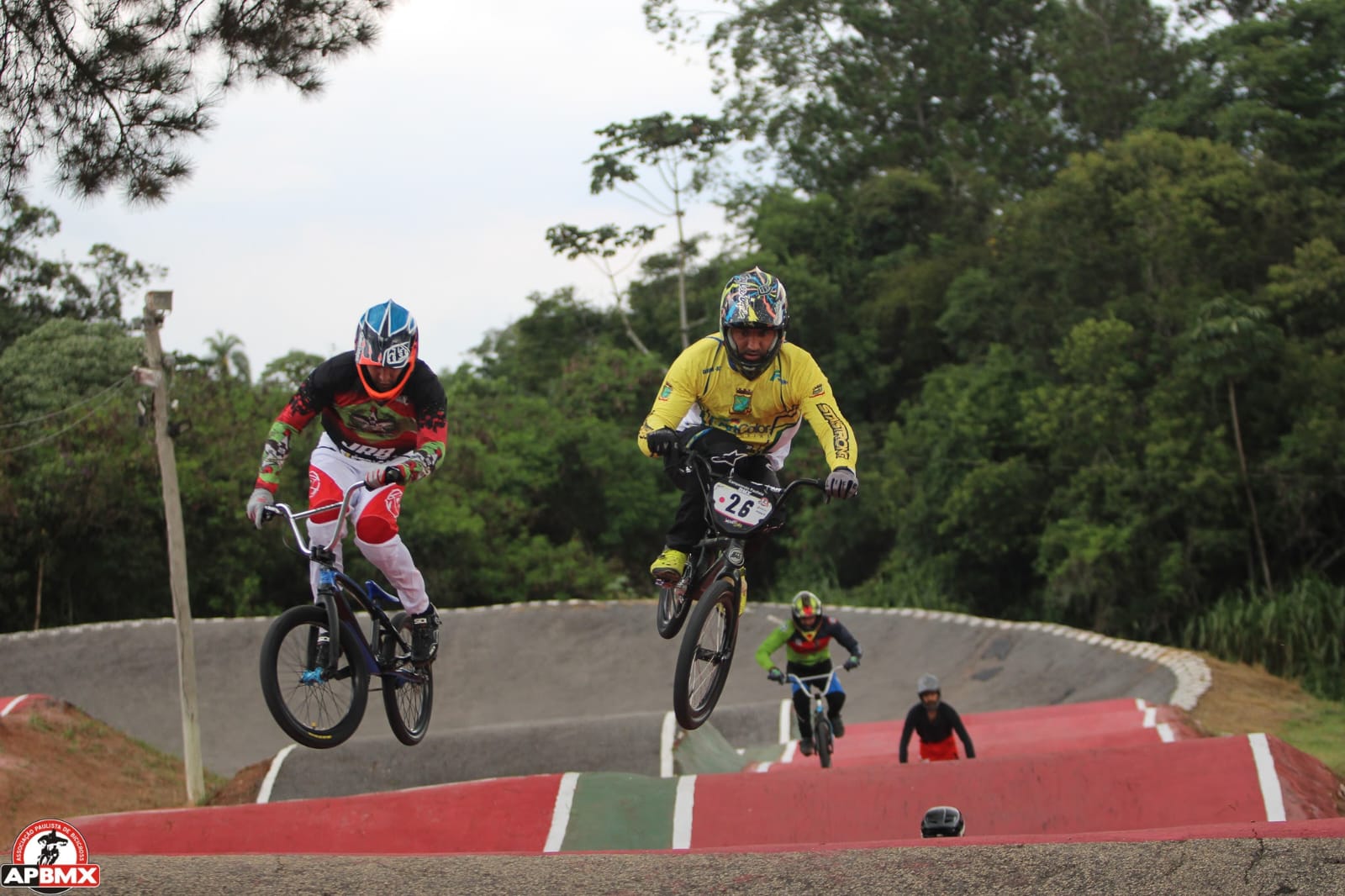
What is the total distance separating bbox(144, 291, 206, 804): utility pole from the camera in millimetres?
20656

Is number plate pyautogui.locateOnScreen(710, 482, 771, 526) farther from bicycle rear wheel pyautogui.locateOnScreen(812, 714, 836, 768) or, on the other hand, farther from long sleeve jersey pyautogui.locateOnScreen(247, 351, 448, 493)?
bicycle rear wheel pyautogui.locateOnScreen(812, 714, 836, 768)

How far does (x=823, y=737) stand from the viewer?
17.3m

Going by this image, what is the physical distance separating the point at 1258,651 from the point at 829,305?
785 inches

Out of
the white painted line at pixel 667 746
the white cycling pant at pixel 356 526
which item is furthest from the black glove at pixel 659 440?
the white painted line at pixel 667 746

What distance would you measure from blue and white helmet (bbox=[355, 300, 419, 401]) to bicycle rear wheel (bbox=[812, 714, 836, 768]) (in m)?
9.77

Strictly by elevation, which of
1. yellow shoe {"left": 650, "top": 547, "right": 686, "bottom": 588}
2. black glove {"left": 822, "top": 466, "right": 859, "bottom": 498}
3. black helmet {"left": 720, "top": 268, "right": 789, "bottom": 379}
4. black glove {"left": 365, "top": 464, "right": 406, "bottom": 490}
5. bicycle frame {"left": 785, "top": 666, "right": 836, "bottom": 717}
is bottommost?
bicycle frame {"left": 785, "top": 666, "right": 836, "bottom": 717}

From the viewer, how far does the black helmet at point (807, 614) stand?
657 inches

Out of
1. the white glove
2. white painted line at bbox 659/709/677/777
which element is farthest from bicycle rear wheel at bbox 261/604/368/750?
white painted line at bbox 659/709/677/777

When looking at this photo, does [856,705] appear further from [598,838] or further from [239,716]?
[598,838]

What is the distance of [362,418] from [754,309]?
250cm

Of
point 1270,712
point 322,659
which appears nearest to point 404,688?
point 322,659

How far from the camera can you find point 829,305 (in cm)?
4862

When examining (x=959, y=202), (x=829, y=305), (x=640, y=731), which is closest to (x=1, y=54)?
(x=640, y=731)

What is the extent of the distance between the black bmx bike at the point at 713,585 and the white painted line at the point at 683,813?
18.7 feet
